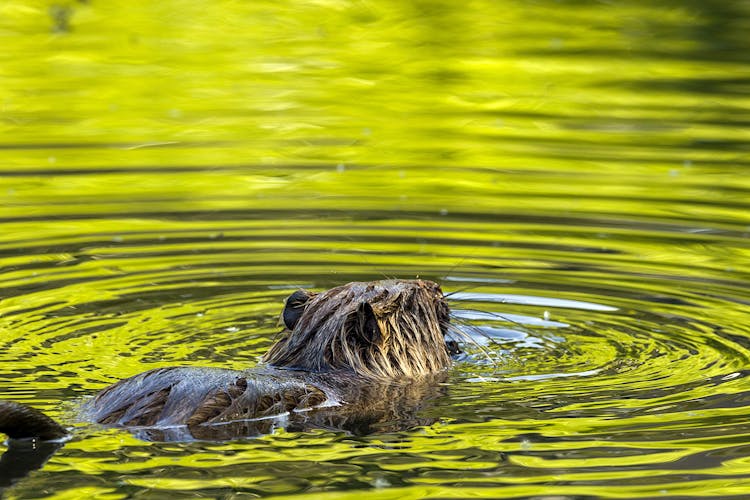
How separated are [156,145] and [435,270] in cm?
511

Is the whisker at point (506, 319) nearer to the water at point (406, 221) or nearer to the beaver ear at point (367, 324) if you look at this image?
the water at point (406, 221)

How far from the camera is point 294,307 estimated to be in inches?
300

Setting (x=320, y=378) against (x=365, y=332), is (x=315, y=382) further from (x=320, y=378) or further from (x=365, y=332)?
(x=365, y=332)

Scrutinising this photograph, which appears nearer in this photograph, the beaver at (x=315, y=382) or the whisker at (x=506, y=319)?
the beaver at (x=315, y=382)

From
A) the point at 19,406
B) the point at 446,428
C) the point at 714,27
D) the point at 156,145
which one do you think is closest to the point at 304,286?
the point at 446,428

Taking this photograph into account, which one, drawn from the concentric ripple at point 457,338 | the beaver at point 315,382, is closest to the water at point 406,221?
the concentric ripple at point 457,338

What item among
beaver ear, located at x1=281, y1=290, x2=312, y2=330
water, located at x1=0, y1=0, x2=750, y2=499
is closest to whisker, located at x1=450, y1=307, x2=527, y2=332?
water, located at x1=0, y1=0, x2=750, y2=499

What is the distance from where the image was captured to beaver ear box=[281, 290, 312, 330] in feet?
24.9

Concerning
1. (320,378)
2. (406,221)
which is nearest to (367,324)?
(320,378)

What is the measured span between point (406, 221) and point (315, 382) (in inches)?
182

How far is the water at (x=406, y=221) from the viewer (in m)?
6.31

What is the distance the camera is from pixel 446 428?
21.9 feet

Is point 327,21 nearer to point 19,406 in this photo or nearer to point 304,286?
point 304,286

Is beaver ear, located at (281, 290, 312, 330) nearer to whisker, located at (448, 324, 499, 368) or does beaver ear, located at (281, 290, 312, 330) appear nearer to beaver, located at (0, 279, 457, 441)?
beaver, located at (0, 279, 457, 441)
